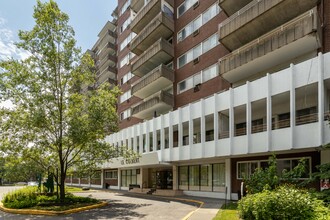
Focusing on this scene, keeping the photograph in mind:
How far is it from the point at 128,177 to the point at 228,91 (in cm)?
2360

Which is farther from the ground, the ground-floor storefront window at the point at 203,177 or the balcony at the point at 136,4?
the balcony at the point at 136,4

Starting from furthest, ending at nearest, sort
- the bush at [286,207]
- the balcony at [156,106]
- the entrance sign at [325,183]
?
1. the balcony at [156,106]
2. the entrance sign at [325,183]
3. the bush at [286,207]

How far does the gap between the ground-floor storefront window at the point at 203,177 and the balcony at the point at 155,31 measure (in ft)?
50.3

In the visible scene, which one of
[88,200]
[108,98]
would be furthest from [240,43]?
[88,200]

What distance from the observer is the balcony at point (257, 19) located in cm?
1844

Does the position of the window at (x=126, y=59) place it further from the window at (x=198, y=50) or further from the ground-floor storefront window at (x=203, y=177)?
the ground-floor storefront window at (x=203, y=177)

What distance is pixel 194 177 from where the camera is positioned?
27031mm

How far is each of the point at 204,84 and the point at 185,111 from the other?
11.1 feet

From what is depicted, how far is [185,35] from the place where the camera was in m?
30.1

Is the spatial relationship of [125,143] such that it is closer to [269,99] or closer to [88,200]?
[88,200]

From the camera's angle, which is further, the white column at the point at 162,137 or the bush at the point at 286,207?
the white column at the point at 162,137

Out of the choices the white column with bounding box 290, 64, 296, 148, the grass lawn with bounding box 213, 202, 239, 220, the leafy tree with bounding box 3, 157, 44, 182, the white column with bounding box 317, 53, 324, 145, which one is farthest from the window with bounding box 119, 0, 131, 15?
the grass lawn with bounding box 213, 202, 239, 220

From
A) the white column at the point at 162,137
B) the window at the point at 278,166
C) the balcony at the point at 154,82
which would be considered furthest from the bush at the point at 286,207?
the balcony at the point at 154,82

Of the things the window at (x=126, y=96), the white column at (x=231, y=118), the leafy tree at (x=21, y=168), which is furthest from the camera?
the window at (x=126, y=96)
